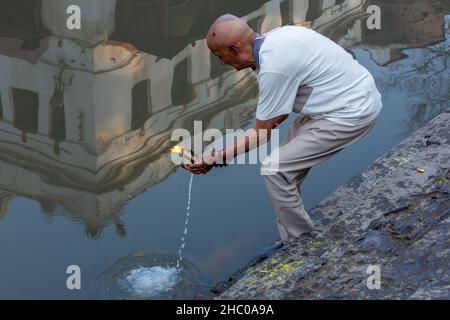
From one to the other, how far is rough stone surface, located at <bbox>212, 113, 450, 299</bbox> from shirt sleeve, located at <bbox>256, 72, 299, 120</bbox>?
0.91 m

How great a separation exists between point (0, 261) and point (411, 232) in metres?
3.13

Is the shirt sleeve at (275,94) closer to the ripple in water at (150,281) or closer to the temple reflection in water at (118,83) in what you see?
the ripple in water at (150,281)

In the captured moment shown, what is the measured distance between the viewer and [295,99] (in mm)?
4684

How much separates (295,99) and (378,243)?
104cm

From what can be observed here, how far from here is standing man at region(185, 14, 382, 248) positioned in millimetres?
4355

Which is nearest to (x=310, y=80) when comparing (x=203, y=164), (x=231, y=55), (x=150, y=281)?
(x=231, y=55)

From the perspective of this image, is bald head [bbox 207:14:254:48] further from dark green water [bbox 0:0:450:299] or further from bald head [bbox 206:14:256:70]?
dark green water [bbox 0:0:450:299]

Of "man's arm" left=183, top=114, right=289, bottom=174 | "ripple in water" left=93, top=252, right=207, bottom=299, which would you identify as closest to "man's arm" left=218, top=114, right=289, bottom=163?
"man's arm" left=183, top=114, right=289, bottom=174

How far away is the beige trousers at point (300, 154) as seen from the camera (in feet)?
15.6

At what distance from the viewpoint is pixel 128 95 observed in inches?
347

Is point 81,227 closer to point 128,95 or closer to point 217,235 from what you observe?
point 217,235

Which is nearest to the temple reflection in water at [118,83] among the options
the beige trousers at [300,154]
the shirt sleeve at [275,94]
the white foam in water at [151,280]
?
the white foam in water at [151,280]

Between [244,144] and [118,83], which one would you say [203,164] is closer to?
[244,144]
